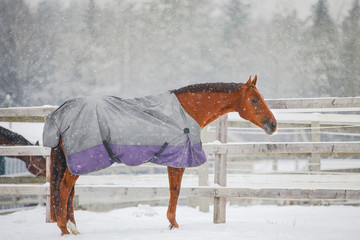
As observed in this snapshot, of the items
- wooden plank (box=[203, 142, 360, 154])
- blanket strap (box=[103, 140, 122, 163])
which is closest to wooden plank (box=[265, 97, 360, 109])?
wooden plank (box=[203, 142, 360, 154])

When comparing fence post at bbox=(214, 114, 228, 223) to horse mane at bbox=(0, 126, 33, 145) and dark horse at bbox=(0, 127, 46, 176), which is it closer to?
dark horse at bbox=(0, 127, 46, 176)

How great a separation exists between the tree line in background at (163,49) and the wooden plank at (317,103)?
17.7m

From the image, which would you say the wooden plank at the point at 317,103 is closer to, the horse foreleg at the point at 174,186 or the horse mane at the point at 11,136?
the horse foreleg at the point at 174,186

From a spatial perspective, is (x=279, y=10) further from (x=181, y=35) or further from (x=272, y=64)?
(x=181, y=35)

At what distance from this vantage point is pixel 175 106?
364cm

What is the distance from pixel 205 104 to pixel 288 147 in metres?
1.21

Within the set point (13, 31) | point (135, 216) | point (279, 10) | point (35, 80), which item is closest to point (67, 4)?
point (13, 31)

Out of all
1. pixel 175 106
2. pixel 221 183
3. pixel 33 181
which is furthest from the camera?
pixel 33 181

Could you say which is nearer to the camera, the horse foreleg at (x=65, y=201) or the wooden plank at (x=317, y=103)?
the horse foreleg at (x=65, y=201)

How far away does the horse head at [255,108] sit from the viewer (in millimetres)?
3721

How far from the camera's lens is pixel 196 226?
3973 millimetres

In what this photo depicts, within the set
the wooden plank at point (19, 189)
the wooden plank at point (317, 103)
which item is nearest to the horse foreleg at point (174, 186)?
the wooden plank at point (317, 103)

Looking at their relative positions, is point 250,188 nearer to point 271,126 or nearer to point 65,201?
point 271,126

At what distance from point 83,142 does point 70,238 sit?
3.08 ft
